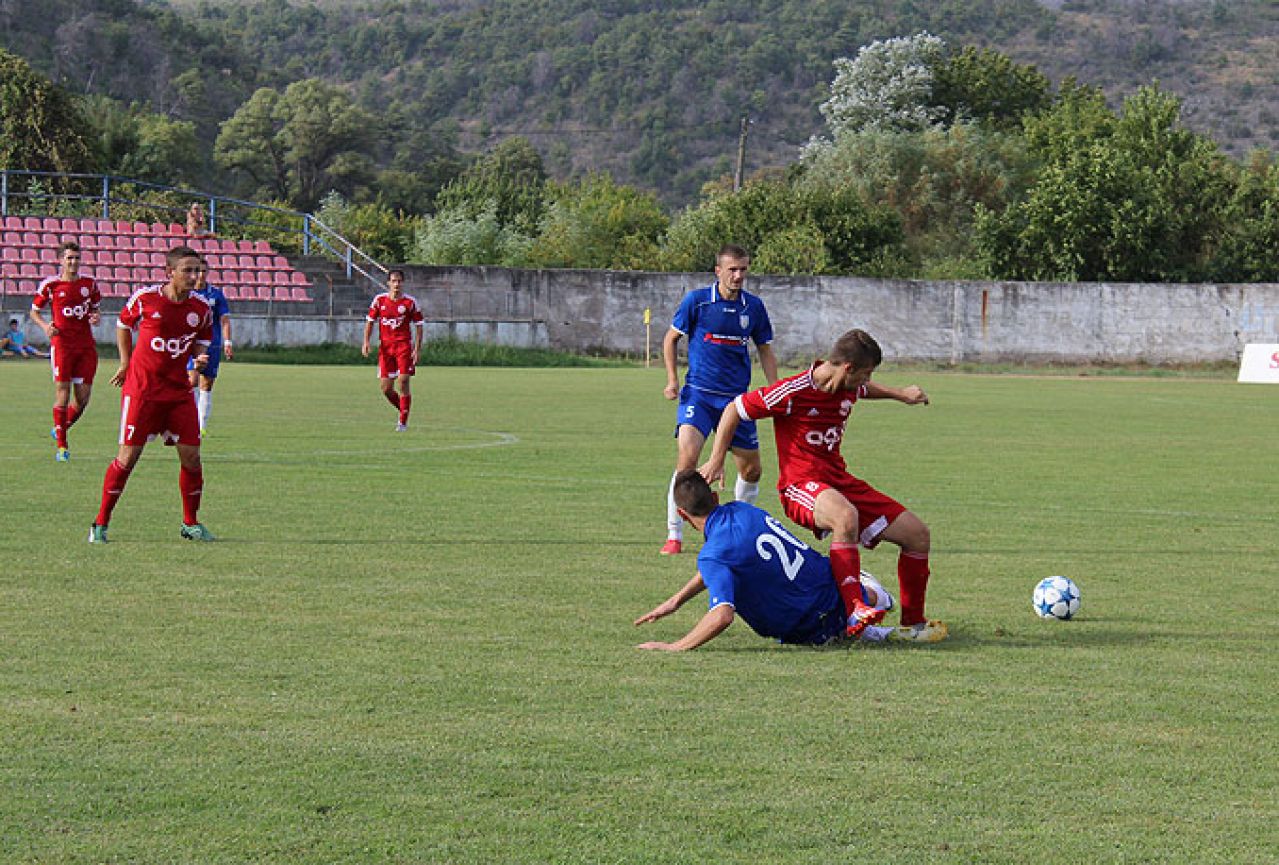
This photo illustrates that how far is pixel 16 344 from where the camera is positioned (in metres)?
42.0

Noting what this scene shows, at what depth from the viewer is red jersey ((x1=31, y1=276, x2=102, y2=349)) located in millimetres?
17750

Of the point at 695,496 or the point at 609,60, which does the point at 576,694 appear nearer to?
the point at 695,496

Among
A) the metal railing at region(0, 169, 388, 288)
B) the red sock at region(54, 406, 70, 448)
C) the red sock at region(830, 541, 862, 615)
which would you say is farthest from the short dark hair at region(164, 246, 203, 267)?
the metal railing at region(0, 169, 388, 288)

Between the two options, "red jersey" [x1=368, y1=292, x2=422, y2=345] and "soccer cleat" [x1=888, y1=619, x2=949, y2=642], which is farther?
"red jersey" [x1=368, y1=292, x2=422, y2=345]

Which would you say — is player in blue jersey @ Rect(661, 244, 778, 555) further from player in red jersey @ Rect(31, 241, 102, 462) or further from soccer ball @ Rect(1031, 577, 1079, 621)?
player in red jersey @ Rect(31, 241, 102, 462)

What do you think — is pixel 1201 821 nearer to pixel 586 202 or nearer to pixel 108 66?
pixel 586 202

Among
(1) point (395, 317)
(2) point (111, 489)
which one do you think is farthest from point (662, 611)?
(1) point (395, 317)

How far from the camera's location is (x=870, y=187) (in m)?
69.8

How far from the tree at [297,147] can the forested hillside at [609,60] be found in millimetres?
2985

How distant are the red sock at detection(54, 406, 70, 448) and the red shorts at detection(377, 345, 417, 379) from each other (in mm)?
5857

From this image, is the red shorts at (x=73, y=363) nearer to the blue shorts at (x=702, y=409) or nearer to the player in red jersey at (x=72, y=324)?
the player in red jersey at (x=72, y=324)

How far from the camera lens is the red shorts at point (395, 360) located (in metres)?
22.3

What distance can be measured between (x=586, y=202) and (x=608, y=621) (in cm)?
6548

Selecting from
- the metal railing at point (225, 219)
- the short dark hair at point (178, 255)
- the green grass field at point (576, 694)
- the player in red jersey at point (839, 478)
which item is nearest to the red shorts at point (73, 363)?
the green grass field at point (576, 694)
